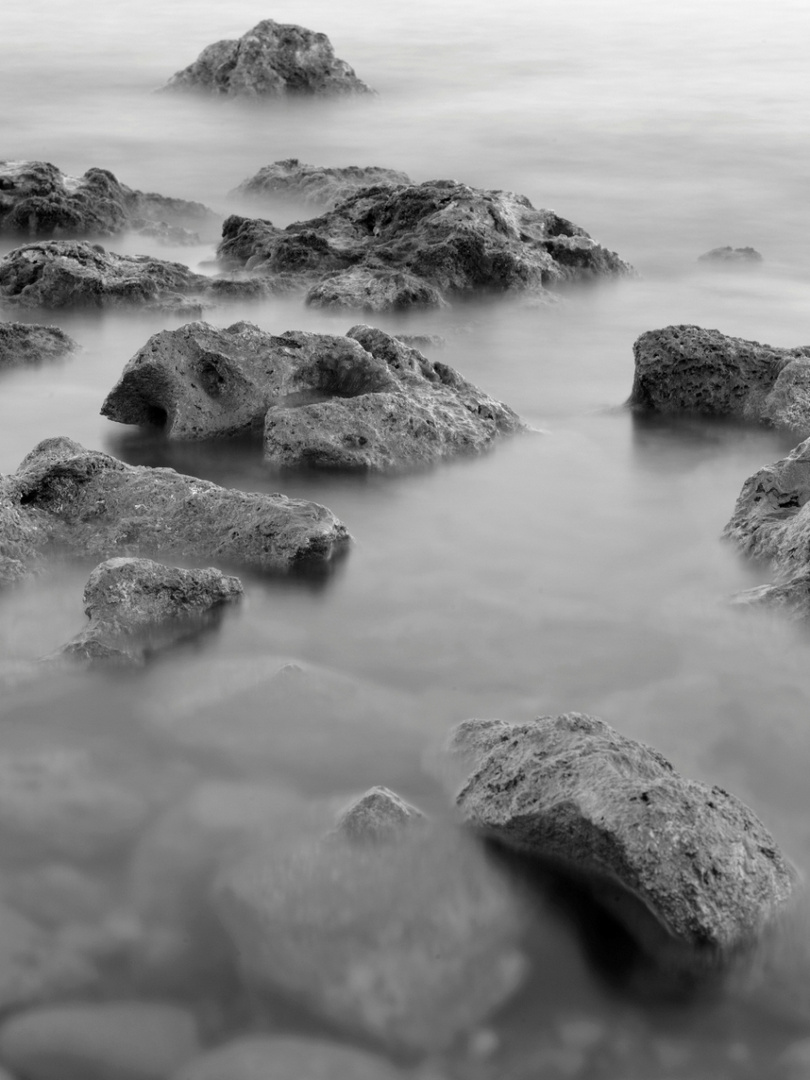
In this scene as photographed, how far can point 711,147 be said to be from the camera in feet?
47.0

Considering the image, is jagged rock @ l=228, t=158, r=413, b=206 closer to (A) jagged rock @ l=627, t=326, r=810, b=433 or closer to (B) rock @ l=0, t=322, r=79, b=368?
(B) rock @ l=0, t=322, r=79, b=368

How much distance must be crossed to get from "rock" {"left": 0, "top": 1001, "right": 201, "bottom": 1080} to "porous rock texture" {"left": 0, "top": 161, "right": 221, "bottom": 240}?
25.9 feet

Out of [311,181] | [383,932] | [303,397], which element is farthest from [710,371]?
[311,181]

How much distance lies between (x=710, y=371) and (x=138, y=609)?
336 centimetres

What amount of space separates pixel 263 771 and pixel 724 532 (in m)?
2.27

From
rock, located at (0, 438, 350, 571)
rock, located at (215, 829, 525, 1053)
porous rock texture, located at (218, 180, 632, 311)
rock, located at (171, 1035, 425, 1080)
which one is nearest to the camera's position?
rock, located at (171, 1035, 425, 1080)

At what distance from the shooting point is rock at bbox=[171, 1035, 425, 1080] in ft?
8.09

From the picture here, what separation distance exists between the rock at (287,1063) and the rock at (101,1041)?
56mm

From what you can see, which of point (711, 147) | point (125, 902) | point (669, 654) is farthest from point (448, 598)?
point (711, 147)

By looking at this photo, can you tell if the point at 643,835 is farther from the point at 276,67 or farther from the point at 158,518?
the point at 276,67

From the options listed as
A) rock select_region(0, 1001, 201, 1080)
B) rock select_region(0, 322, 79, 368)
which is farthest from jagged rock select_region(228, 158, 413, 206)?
rock select_region(0, 1001, 201, 1080)

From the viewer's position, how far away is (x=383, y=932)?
110 inches

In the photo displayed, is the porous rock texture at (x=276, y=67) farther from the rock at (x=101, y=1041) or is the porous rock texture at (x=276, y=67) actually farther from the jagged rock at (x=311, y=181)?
the rock at (x=101, y=1041)

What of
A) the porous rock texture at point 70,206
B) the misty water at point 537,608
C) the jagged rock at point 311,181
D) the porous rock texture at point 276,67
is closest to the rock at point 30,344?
the misty water at point 537,608
